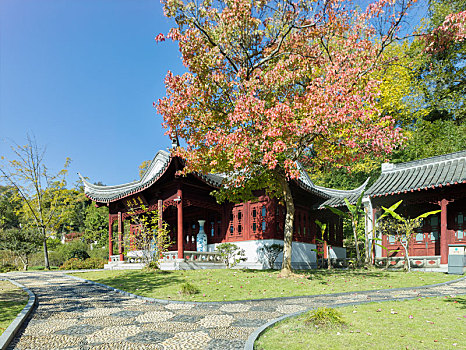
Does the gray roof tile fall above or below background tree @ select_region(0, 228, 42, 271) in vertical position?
above

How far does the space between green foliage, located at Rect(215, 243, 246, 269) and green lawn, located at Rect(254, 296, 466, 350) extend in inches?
373

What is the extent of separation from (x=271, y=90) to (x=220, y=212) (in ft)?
27.8

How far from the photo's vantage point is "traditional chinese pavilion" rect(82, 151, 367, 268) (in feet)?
Result: 52.4

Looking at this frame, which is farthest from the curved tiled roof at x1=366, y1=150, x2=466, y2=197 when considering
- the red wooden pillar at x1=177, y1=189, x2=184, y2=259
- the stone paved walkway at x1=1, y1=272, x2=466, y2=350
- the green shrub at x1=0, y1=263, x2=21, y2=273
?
the green shrub at x1=0, y1=263, x2=21, y2=273

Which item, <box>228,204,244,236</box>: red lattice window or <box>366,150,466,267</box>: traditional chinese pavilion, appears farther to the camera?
<box>228,204,244,236</box>: red lattice window

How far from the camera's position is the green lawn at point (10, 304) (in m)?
6.23

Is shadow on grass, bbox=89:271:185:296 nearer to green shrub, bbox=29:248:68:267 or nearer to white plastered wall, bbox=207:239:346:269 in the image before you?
white plastered wall, bbox=207:239:346:269

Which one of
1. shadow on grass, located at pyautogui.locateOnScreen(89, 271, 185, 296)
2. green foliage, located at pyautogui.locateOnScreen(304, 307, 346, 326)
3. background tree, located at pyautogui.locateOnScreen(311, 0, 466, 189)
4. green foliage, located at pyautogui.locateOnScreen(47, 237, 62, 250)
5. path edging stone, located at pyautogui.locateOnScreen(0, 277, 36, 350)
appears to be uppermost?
background tree, located at pyautogui.locateOnScreen(311, 0, 466, 189)

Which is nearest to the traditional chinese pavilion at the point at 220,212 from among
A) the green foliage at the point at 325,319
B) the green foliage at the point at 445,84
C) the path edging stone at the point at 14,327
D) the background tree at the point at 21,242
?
the background tree at the point at 21,242

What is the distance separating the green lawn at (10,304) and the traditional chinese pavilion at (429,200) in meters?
14.9

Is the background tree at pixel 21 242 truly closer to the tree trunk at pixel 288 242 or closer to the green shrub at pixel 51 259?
the green shrub at pixel 51 259

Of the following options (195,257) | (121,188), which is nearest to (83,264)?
(121,188)

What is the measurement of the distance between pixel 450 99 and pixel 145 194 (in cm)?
2341

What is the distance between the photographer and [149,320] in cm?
650
